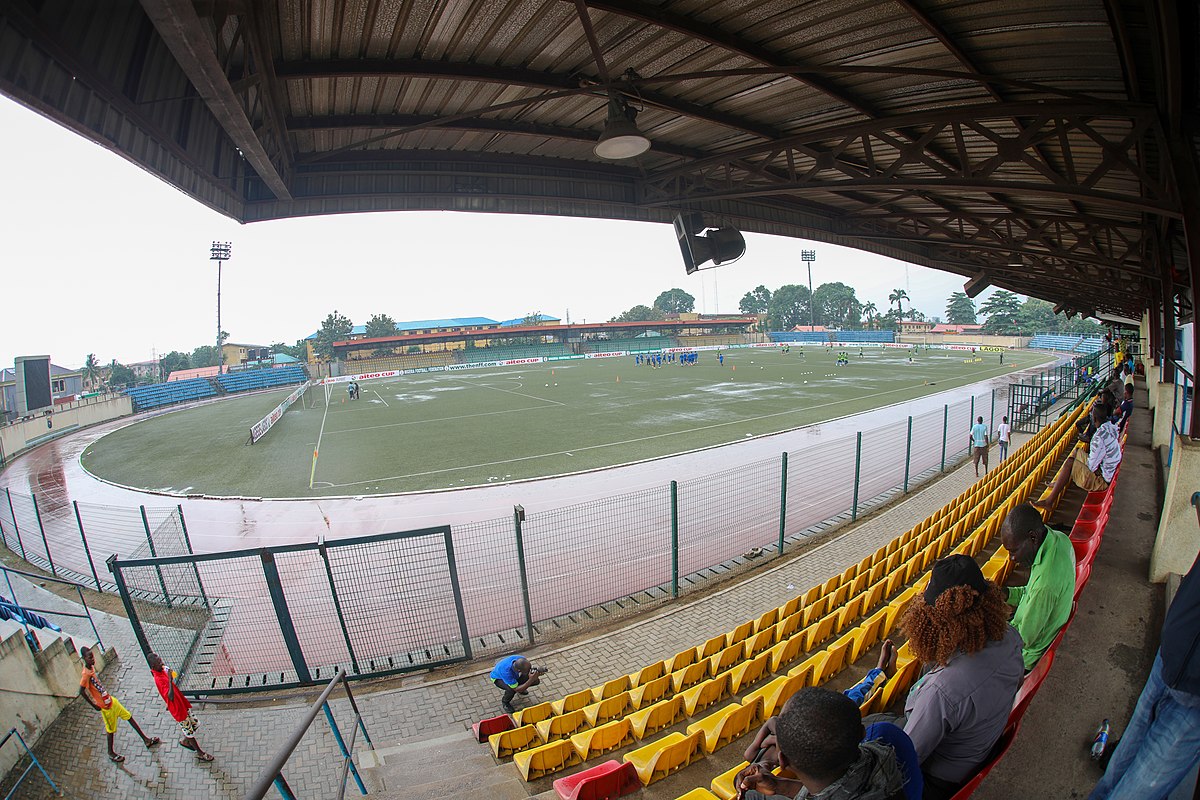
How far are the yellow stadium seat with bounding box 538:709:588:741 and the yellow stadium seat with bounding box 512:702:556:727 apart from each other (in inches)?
13.4

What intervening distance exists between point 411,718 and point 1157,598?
722 cm

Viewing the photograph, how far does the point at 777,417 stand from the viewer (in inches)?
868

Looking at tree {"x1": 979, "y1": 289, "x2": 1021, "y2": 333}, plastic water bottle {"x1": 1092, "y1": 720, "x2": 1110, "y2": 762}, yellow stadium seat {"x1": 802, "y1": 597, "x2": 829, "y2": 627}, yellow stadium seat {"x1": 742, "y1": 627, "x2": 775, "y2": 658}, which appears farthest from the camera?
tree {"x1": 979, "y1": 289, "x2": 1021, "y2": 333}

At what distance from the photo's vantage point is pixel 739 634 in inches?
219

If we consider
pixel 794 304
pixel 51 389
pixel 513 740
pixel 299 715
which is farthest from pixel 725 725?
pixel 794 304

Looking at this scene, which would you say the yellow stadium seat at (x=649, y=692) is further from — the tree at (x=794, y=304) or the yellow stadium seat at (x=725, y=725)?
the tree at (x=794, y=304)

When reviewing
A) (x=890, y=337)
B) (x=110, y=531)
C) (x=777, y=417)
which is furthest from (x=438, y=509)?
(x=890, y=337)

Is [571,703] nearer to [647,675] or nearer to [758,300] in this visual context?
[647,675]

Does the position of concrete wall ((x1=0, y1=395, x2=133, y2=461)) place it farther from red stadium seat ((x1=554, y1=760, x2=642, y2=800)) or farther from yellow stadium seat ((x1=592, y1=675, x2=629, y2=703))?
red stadium seat ((x1=554, y1=760, x2=642, y2=800))

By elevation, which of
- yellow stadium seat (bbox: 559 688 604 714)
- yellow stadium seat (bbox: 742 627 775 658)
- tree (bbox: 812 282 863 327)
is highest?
tree (bbox: 812 282 863 327)

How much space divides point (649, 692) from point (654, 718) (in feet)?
1.54

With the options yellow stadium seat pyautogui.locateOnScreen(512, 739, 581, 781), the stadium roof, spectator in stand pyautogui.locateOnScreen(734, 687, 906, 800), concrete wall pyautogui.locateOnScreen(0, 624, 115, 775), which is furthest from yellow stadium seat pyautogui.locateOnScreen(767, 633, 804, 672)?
concrete wall pyautogui.locateOnScreen(0, 624, 115, 775)

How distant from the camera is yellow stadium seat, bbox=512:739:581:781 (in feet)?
12.7

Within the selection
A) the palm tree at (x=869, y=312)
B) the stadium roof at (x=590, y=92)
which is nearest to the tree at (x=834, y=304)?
the palm tree at (x=869, y=312)
